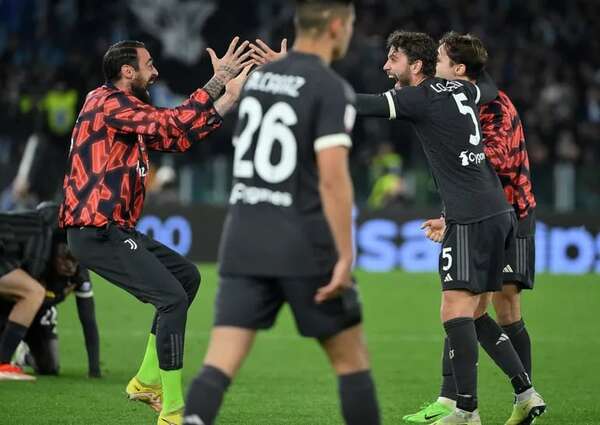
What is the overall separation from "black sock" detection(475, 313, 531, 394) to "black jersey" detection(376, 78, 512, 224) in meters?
0.87

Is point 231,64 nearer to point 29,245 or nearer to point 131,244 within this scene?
point 131,244

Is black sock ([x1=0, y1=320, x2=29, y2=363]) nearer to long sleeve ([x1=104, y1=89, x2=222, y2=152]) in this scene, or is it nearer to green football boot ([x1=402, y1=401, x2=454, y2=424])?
long sleeve ([x1=104, y1=89, x2=222, y2=152])

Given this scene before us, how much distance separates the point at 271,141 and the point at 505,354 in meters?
3.06

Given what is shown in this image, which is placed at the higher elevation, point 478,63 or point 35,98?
point 35,98

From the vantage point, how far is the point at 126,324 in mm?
14719

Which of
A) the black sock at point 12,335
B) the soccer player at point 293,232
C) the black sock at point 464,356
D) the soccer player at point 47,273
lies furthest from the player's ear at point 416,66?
the black sock at point 12,335

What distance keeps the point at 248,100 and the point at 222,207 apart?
15.4 metres

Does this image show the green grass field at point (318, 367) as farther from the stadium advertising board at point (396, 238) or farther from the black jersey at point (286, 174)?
the black jersey at point (286, 174)

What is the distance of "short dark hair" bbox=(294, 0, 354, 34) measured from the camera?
5941mm

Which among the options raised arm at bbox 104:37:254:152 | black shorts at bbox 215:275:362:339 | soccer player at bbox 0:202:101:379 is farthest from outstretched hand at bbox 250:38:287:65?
soccer player at bbox 0:202:101:379

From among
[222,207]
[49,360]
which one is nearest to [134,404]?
[49,360]

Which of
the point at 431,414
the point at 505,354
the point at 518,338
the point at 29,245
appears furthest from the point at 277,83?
the point at 29,245

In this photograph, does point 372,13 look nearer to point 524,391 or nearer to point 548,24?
point 548,24

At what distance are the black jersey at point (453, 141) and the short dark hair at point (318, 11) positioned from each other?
190cm
